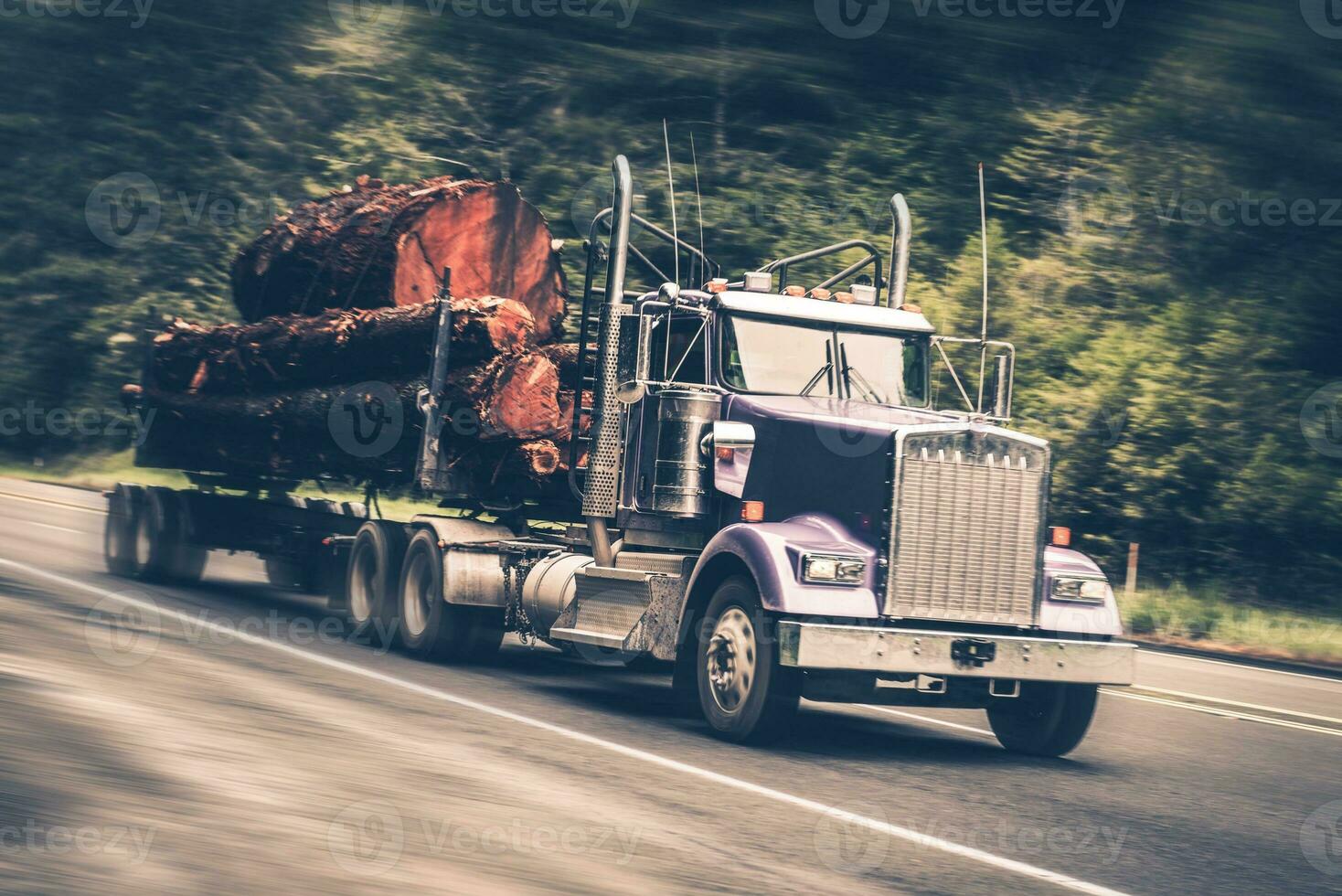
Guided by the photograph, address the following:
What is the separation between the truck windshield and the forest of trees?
24.3 ft

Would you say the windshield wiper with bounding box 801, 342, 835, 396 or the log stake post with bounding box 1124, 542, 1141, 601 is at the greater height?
the windshield wiper with bounding box 801, 342, 835, 396

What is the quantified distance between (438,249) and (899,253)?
4.06 meters

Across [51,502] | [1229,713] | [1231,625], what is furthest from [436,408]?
[51,502]

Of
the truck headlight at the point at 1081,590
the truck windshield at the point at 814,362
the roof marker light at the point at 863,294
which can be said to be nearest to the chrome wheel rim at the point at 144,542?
the truck windshield at the point at 814,362

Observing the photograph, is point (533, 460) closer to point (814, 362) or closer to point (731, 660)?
point (814, 362)

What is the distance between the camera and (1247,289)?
909 inches

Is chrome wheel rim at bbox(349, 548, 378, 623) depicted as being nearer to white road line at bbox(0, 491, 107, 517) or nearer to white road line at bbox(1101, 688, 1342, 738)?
white road line at bbox(1101, 688, 1342, 738)

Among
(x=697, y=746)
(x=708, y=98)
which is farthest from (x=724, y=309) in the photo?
(x=708, y=98)

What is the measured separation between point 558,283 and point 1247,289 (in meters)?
12.1

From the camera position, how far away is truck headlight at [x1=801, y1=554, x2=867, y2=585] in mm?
9453

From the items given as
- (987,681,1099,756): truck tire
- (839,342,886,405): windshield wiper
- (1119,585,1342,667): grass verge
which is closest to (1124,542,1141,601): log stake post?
(1119,585,1342,667): grass verge

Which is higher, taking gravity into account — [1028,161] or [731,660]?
[1028,161]

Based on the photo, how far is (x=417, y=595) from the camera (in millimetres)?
13477

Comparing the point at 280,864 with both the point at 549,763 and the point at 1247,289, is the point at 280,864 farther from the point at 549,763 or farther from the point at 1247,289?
the point at 1247,289
